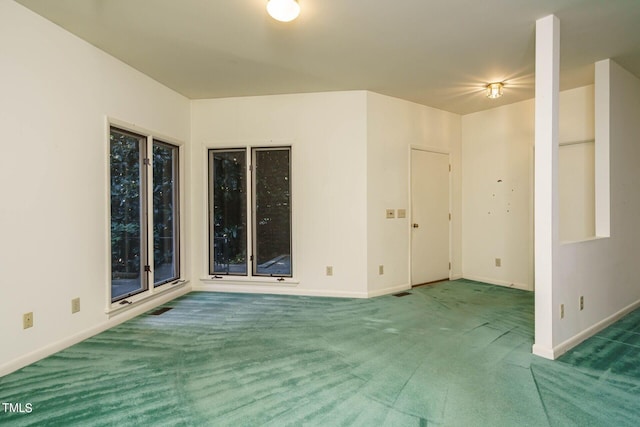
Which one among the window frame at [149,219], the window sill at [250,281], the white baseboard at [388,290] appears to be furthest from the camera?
the window sill at [250,281]

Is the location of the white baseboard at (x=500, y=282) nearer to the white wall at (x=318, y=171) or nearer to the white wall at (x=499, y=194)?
the white wall at (x=499, y=194)

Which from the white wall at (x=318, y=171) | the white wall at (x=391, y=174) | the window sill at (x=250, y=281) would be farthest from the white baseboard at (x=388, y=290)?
the window sill at (x=250, y=281)

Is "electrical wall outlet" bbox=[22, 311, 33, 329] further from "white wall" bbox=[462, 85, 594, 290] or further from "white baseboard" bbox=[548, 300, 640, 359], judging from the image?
"white wall" bbox=[462, 85, 594, 290]

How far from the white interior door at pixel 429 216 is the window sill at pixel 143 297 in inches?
119

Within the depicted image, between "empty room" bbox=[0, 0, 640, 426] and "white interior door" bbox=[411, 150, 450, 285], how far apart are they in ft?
0.12

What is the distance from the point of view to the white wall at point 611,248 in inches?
98.8

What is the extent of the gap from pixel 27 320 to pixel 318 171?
9.73 ft

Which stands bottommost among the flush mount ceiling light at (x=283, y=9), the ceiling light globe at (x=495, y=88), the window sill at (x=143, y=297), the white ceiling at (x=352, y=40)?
the window sill at (x=143, y=297)

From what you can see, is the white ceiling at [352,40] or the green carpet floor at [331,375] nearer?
the green carpet floor at [331,375]

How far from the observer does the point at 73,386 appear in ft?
6.56

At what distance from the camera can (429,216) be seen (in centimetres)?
458

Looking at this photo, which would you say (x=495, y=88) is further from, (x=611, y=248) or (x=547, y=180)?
(x=611, y=248)

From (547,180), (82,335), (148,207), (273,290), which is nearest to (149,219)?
(148,207)

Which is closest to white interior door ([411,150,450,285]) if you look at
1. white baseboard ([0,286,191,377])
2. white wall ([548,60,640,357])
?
white wall ([548,60,640,357])
